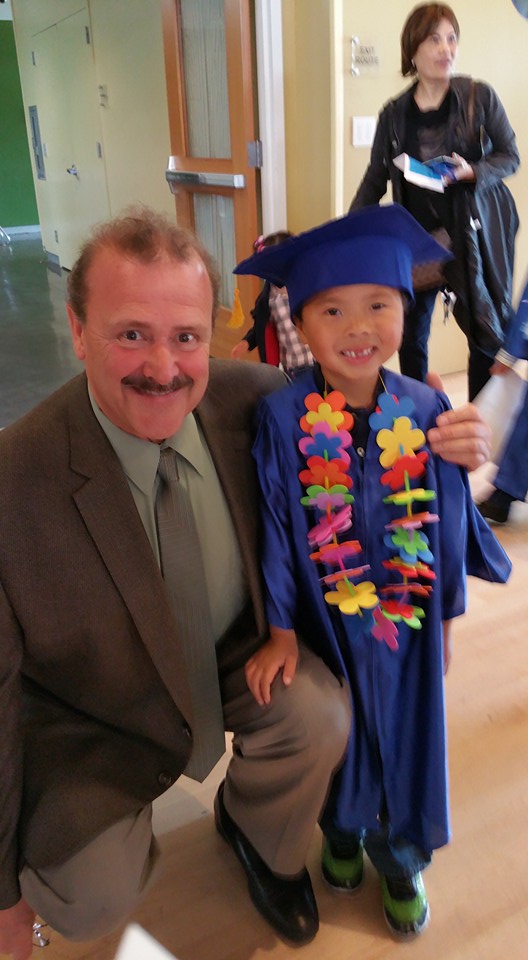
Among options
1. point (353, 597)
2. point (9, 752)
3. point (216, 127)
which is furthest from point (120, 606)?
point (216, 127)

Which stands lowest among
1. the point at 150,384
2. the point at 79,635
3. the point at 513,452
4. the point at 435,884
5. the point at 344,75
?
the point at 435,884

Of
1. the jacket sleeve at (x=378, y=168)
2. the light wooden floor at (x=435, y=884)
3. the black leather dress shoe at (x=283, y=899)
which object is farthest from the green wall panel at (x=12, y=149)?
the black leather dress shoe at (x=283, y=899)

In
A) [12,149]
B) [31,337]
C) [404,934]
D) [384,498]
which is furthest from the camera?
[12,149]

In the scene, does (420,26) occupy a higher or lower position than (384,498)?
higher

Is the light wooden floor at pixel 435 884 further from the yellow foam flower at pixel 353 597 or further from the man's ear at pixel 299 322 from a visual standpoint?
the man's ear at pixel 299 322

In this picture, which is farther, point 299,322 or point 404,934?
point 404,934

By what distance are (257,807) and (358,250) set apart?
3.23 ft

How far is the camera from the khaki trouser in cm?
108

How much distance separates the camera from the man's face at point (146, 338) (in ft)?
3.34

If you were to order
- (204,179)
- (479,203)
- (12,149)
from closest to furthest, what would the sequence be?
(479,203) < (204,179) < (12,149)

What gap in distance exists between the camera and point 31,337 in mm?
5445

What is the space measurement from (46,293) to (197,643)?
651 centimetres

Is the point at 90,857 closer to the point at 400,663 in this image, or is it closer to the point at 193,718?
the point at 193,718

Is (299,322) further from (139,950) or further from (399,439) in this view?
(139,950)
